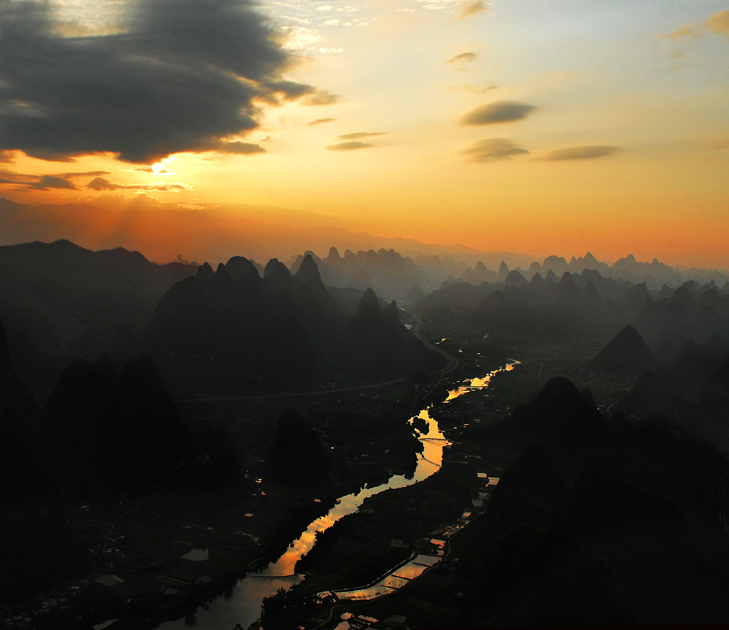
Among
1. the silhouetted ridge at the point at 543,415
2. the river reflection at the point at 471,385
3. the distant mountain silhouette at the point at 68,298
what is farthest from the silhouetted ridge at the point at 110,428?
the river reflection at the point at 471,385

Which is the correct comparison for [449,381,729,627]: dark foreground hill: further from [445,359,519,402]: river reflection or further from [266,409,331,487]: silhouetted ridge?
[445,359,519,402]: river reflection

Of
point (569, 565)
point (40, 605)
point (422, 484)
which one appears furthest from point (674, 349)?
point (40, 605)

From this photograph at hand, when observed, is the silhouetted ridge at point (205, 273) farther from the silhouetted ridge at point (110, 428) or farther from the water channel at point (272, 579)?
the water channel at point (272, 579)

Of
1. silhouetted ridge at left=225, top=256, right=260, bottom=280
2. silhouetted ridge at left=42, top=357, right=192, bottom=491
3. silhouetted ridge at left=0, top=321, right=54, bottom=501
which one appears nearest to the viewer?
silhouetted ridge at left=0, top=321, right=54, bottom=501

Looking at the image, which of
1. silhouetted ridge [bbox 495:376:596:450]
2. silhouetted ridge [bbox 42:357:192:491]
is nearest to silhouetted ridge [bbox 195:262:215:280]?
silhouetted ridge [bbox 42:357:192:491]

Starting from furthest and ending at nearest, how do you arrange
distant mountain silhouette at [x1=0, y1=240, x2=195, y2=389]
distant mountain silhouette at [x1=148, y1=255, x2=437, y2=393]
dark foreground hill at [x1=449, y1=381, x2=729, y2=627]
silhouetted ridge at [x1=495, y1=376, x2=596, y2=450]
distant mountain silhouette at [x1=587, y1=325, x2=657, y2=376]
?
distant mountain silhouette at [x1=587, y1=325, x2=657, y2=376] < distant mountain silhouette at [x1=148, y1=255, x2=437, y2=393] < distant mountain silhouette at [x1=0, y1=240, x2=195, y2=389] < silhouetted ridge at [x1=495, y1=376, x2=596, y2=450] < dark foreground hill at [x1=449, y1=381, x2=729, y2=627]

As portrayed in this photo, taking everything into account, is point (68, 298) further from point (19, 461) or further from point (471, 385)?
point (19, 461)

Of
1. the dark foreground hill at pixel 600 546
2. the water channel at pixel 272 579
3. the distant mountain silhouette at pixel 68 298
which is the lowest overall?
the water channel at pixel 272 579

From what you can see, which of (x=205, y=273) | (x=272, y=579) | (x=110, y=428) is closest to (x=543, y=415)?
(x=272, y=579)

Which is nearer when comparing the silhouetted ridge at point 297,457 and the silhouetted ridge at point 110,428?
the silhouetted ridge at point 110,428

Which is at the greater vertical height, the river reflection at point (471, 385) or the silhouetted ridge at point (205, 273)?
the silhouetted ridge at point (205, 273)
